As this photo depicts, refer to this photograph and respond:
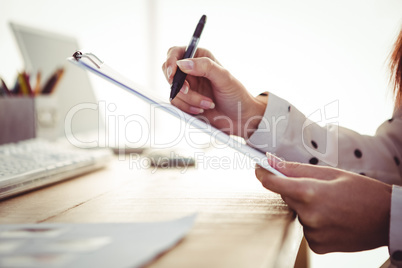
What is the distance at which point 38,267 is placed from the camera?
21 centimetres

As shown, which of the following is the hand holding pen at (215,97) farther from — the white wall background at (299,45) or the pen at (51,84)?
the white wall background at (299,45)

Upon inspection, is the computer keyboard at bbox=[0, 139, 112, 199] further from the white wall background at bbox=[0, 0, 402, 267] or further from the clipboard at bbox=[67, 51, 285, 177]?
the white wall background at bbox=[0, 0, 402, 267]

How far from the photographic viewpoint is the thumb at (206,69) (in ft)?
1.64

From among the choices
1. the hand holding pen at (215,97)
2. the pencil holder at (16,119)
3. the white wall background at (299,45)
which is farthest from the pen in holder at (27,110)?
the white wall background at (299,45)

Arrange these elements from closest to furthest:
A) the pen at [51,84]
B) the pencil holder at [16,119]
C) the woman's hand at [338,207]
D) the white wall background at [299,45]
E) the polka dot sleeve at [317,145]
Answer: the woman's hand at [338,207] → the polka dot sleeve at [317,145] → the pencil holder at [16,119] → the pen at [51,84] → the white wall background at [299,45]

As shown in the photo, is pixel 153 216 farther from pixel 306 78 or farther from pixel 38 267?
pixel 306 78

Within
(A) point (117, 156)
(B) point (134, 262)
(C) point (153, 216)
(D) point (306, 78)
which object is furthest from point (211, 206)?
(D) point (306, 78)

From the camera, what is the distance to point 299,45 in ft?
4.76

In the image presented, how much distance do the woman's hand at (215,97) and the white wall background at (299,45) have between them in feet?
2.83

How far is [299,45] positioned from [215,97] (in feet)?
3.21

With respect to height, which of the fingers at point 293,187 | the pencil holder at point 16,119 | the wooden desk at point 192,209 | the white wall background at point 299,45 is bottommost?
the wooden desk at point 192,209

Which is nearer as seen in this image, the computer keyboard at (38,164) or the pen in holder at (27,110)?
the computer keyboard at (38,164)

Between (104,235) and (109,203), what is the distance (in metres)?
0.14

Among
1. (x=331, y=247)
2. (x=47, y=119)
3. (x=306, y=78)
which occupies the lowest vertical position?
(x=331, y=247)
